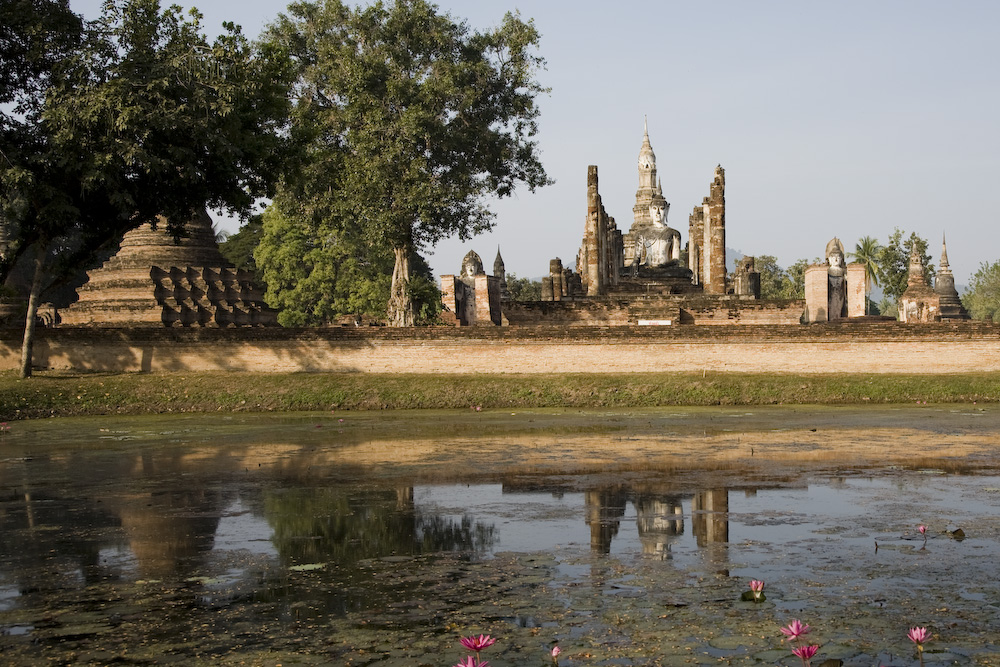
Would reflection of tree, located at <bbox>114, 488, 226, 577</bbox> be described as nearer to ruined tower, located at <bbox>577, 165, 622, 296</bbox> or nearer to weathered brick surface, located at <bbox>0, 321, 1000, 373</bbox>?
weathered brick surface, located at <bbox>0, 321, 1000, 373</bbox>

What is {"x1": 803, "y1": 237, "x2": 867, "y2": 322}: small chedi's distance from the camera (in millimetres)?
34281

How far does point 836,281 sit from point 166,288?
22286mm

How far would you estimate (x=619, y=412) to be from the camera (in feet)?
68.7

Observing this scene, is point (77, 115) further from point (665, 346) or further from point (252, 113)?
point (665, 346)

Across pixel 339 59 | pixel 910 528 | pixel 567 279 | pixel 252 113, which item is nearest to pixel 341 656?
pixel 910 528

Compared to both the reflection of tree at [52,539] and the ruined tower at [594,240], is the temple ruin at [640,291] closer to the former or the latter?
the ruined tower at [594,240]

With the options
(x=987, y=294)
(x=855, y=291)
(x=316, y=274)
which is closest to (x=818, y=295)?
(x=855, y=291)

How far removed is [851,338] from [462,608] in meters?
20.2

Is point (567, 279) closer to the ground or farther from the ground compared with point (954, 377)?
farther from the ground

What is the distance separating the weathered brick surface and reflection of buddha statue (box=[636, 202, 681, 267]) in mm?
Result: 44705

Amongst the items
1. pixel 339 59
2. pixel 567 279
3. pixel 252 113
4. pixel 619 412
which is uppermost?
pixel 339 59

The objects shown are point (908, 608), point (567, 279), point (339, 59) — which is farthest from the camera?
point (567, 279)

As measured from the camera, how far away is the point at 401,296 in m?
36.7

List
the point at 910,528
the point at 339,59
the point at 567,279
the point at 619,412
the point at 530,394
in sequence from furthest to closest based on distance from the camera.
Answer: the point at 567,279 < the point at 339,59 < the point at 530,394 < the point at 619,412 < the point at 910,528
